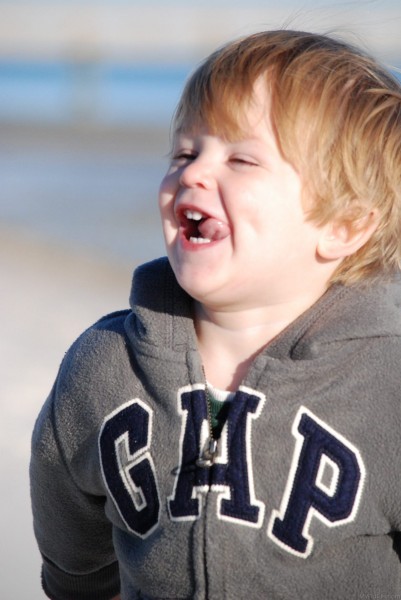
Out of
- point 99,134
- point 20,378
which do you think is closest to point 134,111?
point 99,134

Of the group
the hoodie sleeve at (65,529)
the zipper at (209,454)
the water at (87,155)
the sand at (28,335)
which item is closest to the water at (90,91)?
the water at (87,155)

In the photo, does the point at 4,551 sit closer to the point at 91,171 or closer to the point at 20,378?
the point at 20,378

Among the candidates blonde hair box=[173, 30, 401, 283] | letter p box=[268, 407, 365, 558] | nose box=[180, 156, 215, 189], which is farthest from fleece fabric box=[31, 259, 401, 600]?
nose box=[180, 156, 215, 189]

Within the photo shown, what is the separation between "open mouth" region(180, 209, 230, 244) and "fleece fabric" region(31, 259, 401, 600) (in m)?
0.13

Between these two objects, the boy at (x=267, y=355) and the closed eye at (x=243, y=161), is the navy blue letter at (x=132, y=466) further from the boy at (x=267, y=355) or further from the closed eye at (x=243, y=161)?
the closed eye at (x=243, y=161)

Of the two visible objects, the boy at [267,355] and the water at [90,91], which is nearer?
the boy at [267,355]

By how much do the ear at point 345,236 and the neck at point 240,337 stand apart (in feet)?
0.27

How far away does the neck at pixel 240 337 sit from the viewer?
4.99 ft

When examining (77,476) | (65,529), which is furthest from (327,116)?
(65,529)

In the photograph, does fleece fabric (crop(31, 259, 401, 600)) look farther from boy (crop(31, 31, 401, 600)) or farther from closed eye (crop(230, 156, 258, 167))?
closed eye (crop(230, 156, 258, 167))

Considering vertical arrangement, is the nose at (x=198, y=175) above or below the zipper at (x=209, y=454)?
above

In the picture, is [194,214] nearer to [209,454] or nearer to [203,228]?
[203,228]

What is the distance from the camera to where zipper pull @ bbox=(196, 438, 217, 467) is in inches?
56.6

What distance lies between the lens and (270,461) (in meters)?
1.44
